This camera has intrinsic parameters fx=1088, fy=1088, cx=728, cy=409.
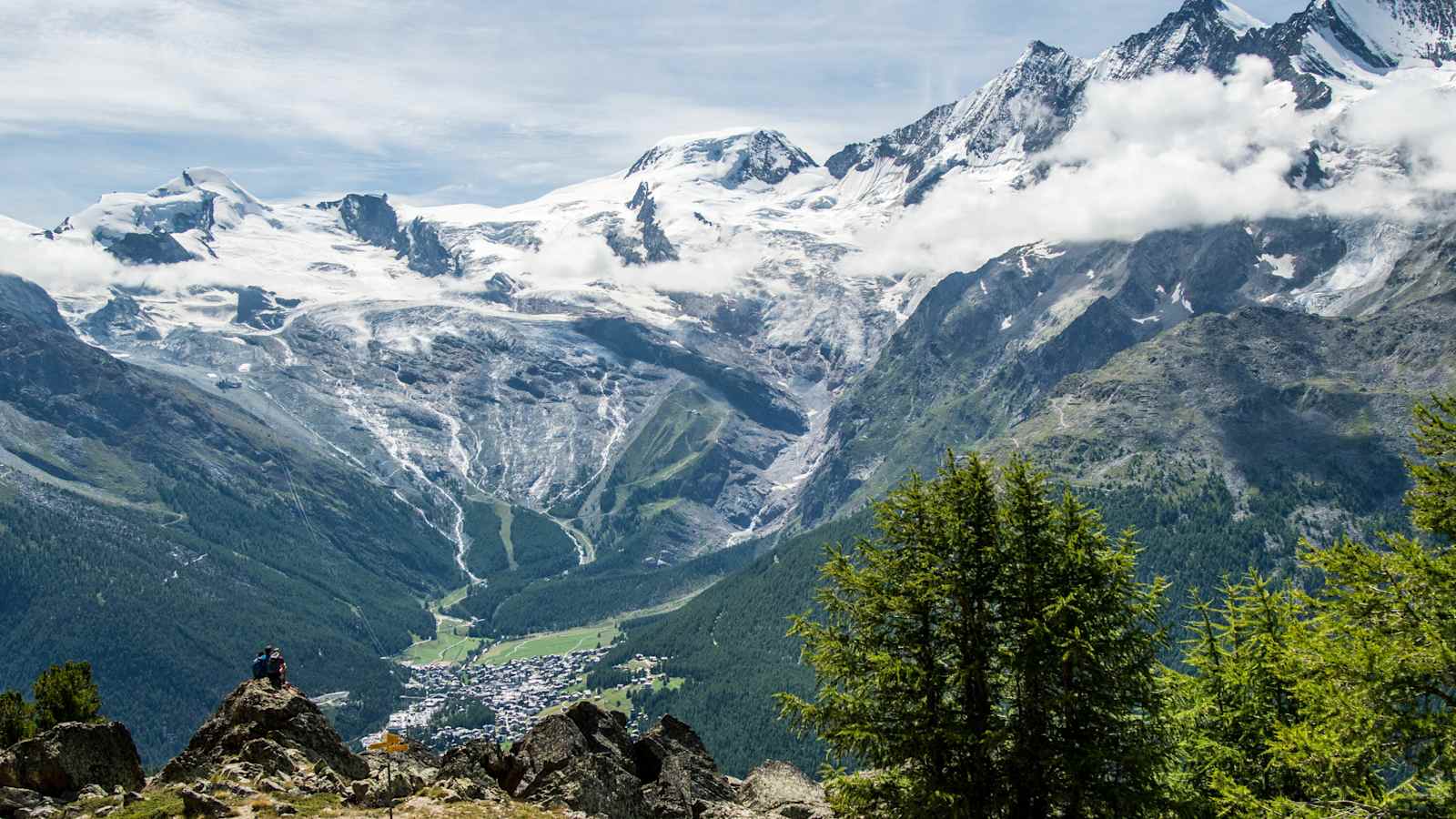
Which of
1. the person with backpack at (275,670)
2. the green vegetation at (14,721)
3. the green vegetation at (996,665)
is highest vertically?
the green vegetation at (996,665)

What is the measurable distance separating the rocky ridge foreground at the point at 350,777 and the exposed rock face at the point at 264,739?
0.18 ft

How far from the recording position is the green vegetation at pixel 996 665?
30625 mm

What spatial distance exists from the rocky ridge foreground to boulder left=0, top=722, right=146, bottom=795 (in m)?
0.04

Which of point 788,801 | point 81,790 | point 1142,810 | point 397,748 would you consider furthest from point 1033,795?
point 81,790

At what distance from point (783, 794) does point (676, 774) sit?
16.4 feet

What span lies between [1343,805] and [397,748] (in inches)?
1098

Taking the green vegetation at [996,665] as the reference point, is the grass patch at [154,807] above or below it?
below

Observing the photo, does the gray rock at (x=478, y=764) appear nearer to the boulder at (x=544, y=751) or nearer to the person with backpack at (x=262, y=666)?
the boulder at (x=544, y=751)

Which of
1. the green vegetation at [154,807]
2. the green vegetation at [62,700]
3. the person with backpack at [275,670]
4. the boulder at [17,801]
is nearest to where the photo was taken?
the green vegetation at [154,807]

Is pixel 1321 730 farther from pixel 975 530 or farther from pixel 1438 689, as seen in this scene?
pixel 975 530

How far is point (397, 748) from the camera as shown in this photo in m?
36.1

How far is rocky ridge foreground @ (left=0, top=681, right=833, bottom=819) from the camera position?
38.6m

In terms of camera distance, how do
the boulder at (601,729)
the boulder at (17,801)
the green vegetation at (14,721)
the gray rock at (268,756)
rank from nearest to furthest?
the boulder at (17,801) < the gray rock at (268,756) < the boulder at (601,729) < the green vegetation at (14,721)

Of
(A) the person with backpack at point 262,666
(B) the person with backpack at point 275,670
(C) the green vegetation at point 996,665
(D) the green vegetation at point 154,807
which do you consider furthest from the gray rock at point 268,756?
(C) the green vegetation at point 996,665
